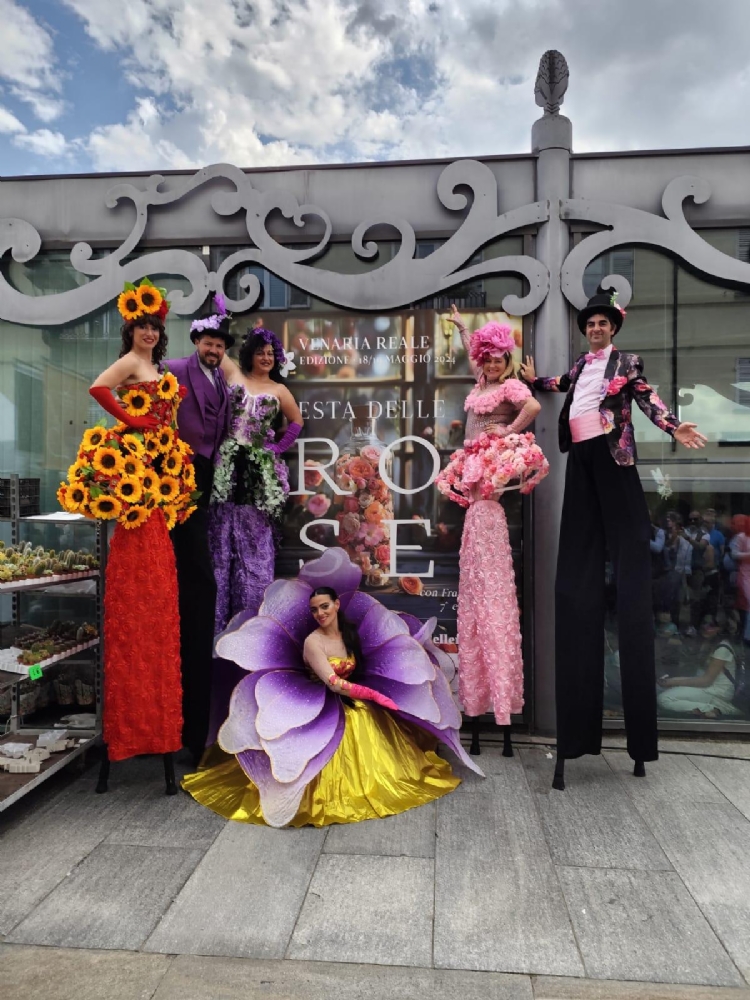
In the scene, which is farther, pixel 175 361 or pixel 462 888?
pixel 175 361

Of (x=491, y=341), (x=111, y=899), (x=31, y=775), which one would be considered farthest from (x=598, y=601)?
(x=31, y=775)

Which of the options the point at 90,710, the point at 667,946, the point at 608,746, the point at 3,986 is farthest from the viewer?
the point at 90,710

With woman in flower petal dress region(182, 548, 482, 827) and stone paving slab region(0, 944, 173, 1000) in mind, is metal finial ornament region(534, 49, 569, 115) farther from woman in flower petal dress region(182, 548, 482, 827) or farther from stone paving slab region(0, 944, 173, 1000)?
stone paving slab region(0, 944, 173, 1000)

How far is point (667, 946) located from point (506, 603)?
1.69 metres

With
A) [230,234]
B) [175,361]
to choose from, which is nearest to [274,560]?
[175,361]

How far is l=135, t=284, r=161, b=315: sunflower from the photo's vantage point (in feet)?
10.4

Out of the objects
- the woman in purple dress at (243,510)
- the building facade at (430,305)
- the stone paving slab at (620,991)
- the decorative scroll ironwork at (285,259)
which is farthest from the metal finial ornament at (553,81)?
the stone paving slab at (620,991)

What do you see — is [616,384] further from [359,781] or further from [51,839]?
[51,839]

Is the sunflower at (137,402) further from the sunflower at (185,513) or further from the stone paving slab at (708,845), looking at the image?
the stone paving slab at (708,845)

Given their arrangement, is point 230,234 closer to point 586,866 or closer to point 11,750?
point 11,750

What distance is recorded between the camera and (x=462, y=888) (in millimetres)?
2461

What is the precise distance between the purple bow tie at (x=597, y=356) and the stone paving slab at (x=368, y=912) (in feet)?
8.15

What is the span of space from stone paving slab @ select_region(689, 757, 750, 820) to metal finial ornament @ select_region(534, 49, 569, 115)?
12.6 ft

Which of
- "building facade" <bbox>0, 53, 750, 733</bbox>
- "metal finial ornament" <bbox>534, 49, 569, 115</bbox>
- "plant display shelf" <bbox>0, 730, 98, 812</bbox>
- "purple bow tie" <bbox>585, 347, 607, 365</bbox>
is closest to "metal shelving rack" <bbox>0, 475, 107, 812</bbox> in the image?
"plant display shelf" <bbox>0, 730, 98, 812</bbox>
